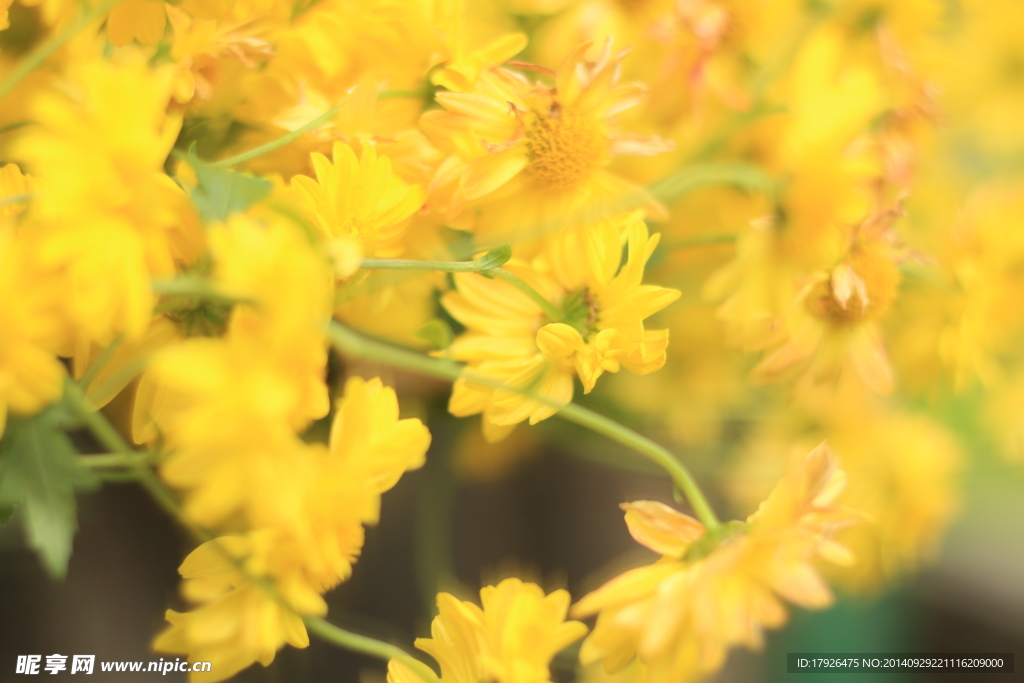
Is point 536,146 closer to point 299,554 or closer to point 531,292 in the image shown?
point 531,292

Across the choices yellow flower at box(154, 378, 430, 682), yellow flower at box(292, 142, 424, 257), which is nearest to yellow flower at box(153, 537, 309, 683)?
yellow flower at box(154, 378, 430, 682)

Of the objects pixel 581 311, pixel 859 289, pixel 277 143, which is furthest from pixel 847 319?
pixel 277 143

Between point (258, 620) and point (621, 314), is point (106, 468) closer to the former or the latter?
point (258, 620)

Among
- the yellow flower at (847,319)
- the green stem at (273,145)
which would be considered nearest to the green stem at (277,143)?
the green stem at (273,145)

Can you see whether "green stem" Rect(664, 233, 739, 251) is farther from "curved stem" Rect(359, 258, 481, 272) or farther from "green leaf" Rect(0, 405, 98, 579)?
"green leaf" Rect(0, 405, 98, 579)

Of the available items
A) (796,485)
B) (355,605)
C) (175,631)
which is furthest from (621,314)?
(355,605)

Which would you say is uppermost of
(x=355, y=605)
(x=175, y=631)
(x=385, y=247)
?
(x=385, y=247)
